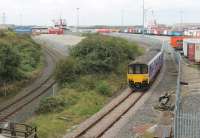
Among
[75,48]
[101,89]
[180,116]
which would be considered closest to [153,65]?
[101,89]

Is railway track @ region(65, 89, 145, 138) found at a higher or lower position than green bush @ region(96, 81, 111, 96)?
lower

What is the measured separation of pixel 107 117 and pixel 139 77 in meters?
10.5

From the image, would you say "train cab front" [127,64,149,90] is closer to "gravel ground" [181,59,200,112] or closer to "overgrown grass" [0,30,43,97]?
"gravel ground" [181,59,200,112]

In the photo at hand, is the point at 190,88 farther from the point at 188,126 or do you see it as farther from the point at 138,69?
the point at 188,126

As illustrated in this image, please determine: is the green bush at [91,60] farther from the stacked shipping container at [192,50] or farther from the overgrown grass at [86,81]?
the stacked shipping container at [192,50]

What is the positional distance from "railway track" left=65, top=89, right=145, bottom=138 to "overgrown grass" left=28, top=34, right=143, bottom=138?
0.85m

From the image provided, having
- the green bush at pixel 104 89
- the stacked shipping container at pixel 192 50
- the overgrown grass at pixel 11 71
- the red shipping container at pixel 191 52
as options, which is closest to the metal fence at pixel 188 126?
the green bush at pixel 104 89

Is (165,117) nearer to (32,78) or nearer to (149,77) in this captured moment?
(149,77)

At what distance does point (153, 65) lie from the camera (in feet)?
139

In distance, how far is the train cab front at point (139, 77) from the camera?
127 feet

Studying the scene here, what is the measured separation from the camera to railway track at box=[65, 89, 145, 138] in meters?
24.9

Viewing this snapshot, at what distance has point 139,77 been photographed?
1528 inches

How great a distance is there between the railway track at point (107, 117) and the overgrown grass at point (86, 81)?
0.85 m

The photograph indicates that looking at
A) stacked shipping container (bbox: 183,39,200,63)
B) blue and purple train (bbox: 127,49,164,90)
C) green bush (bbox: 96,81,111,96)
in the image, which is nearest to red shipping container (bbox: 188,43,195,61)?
stacked shipping container (bbox: 183,39,200,63)
